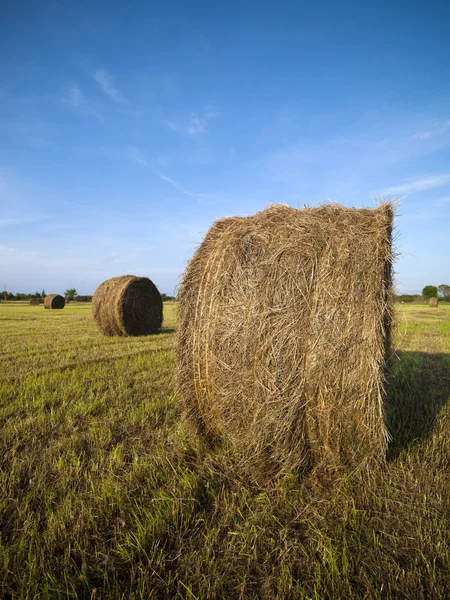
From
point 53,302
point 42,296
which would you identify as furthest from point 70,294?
point 53,302

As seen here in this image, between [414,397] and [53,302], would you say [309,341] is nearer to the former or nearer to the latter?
[414,397]

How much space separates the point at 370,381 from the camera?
2828 millimetres

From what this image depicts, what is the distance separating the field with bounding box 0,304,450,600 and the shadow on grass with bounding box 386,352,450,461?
4 cm

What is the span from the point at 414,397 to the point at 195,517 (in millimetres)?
3772

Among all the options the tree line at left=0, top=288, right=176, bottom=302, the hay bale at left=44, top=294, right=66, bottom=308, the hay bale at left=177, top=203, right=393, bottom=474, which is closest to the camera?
the hay bale at left=177, top=203, right=393, bottom=474

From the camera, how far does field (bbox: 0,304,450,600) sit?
1.89 metres

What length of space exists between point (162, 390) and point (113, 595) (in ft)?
11.3

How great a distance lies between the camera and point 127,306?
1159cm

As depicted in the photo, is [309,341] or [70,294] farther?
[70,294]

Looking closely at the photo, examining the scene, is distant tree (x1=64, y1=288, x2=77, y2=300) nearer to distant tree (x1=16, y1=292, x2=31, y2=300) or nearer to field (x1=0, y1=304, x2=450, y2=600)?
distant tree (x1=16, y1=292, x2=31, y2=300)

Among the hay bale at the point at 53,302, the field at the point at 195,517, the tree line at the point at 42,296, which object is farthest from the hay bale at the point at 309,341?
the tree line at the point at 42,296

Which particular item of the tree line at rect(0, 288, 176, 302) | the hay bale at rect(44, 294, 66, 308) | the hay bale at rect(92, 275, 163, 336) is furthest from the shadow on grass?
the tree line at rect(0, 288, 176, 302)

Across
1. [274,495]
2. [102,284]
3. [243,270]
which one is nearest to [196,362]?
[243,270]

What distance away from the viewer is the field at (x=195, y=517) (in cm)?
189
